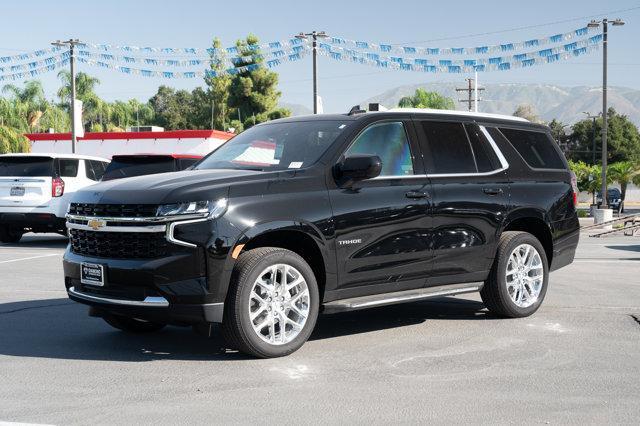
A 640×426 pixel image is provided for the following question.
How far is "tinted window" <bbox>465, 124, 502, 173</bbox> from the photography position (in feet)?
25.4

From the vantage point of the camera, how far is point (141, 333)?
7199 millimetres

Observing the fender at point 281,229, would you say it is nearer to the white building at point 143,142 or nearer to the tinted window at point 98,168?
the tinted window at point 98,168

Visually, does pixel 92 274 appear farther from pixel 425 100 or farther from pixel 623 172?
pixel 425 100

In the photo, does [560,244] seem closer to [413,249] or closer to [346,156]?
[413,249]

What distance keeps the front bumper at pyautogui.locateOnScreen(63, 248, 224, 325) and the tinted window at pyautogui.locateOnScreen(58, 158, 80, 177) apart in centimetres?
1117

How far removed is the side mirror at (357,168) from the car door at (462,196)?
848 mm

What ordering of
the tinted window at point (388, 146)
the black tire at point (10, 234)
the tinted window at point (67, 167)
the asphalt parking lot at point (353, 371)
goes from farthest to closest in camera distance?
the black tire at point (10, 234), the tinted window at point (67, 167), the tinted window at point (388, 146), the asphalt parking lot at point (353, 371)

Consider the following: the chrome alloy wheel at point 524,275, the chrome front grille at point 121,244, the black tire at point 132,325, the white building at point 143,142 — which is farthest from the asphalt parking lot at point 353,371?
the white building at point 143,142

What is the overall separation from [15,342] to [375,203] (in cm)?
310

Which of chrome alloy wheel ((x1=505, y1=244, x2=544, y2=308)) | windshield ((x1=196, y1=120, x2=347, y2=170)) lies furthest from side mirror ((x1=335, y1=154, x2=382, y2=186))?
chrome alloy wheel ((x1=505, y1=244, x2=544, y2=308))

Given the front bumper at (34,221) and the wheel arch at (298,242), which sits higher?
the wheel arch at (298,242)

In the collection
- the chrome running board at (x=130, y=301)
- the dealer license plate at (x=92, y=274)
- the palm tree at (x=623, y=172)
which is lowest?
the palm tree at (x=623, y=172)

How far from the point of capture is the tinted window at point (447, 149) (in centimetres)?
734

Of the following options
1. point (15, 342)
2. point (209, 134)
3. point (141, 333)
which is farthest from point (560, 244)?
point (209, 134)
